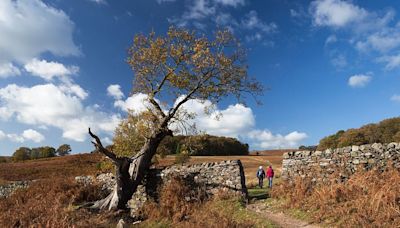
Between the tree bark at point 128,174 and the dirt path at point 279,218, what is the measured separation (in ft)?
23.6

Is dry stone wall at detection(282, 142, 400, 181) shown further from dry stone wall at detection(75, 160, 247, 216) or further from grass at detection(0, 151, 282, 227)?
grass at detection(0, 151, 282, 227)

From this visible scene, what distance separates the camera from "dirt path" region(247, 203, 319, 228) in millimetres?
13567

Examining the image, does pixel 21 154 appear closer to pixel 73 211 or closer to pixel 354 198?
pixel 73 211

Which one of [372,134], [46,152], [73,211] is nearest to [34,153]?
[46,152]

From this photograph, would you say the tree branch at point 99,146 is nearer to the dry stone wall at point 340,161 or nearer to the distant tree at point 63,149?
the dry stone wall at point 340,161

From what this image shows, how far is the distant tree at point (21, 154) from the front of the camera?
9188 centimetres

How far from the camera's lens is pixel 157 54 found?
71.7 ft

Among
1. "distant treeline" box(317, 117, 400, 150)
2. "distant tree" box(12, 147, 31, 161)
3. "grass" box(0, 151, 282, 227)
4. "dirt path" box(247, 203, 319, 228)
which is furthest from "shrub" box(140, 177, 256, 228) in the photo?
"distant tree" box(12, 147, 31, 161)

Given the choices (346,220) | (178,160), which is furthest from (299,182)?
(178,160)

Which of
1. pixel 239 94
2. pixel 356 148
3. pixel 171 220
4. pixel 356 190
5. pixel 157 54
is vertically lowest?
pixel 171 220

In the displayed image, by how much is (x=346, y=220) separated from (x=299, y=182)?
199 inches

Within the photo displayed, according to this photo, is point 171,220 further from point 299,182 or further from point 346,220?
point 346,220

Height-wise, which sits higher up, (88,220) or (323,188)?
(323,188)

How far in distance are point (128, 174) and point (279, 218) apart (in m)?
9.81
